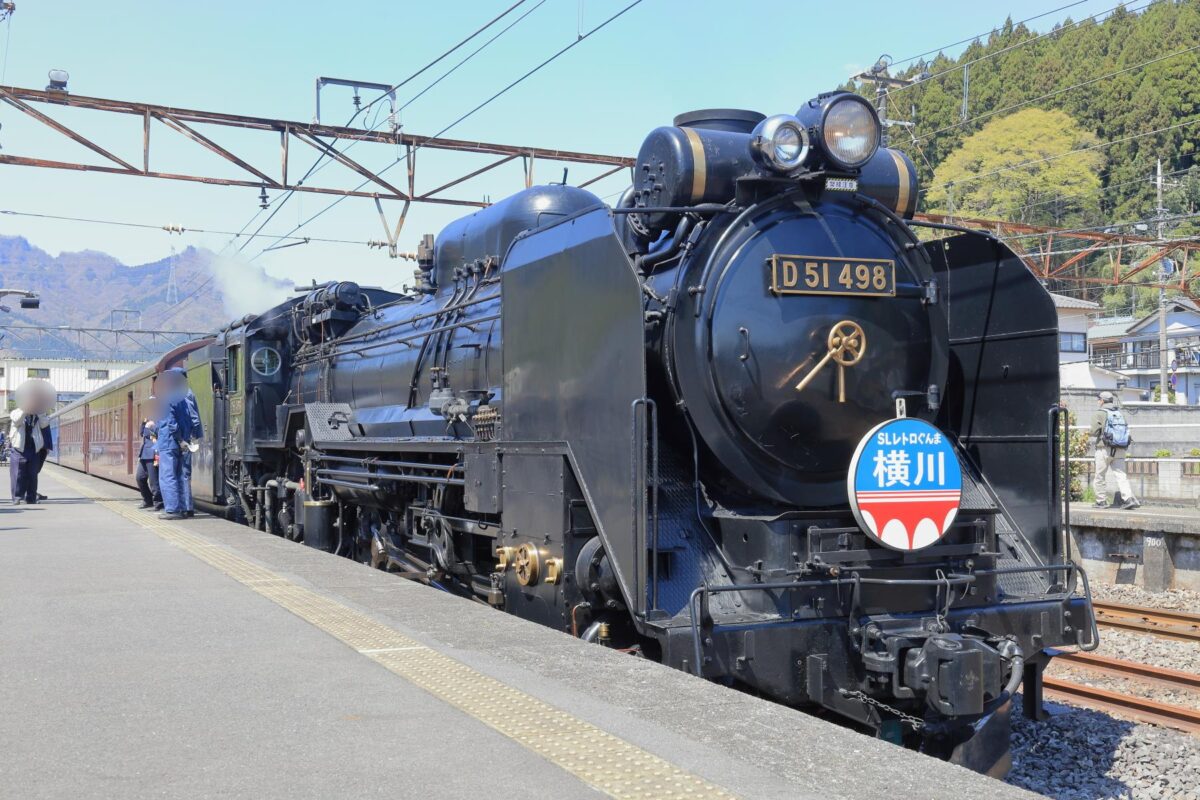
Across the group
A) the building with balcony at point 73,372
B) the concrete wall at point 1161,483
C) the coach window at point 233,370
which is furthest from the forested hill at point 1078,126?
the building with balcony at point 73,372

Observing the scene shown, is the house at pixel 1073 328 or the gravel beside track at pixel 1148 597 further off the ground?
the house at pixel 1073 328

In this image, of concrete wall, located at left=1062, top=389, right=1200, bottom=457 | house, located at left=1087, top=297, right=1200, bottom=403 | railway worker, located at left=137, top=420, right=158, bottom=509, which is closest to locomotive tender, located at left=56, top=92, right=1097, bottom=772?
railway worker, located at left=137, top=420, right=158, bottom=509

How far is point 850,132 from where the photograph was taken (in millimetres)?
5043

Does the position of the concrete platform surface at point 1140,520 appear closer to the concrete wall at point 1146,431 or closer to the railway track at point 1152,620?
the railway track at point 1152,620

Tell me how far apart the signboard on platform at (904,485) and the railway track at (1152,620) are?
4.42 meters

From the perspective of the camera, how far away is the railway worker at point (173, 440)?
12.1 m

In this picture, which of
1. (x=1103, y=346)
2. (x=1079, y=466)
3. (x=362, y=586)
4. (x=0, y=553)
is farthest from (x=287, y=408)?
(x=1103, y=346)

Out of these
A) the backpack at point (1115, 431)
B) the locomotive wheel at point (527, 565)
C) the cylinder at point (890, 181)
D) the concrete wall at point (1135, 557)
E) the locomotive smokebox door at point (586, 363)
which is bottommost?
the concrete wall at point (1135, 557)

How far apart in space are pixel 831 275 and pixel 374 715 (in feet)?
9.38

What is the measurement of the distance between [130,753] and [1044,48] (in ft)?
223

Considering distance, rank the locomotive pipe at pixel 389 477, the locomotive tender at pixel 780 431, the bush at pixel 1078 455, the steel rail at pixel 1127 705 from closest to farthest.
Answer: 1. the locomotive tender at pixel 780 431
2. the steel rail at pixel 1127 705
3. the locomotive pipe at pixel 389 477
4. the bush at pixel 1078 455

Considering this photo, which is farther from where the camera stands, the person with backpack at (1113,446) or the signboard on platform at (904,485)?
the person with backpack at (1113,446)

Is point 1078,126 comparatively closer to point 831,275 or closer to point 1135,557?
point 1135,557

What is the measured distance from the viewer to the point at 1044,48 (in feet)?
201
